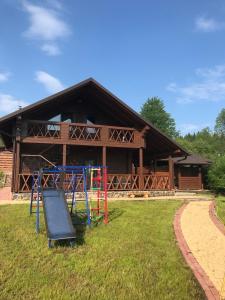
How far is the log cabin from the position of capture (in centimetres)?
1603

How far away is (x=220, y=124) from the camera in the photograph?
247 ft

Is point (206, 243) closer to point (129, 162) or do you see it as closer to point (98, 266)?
point (98, 266)

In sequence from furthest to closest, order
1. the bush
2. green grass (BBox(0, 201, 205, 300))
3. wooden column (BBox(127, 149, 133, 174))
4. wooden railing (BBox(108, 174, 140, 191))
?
1. the bush
2. wooden column (BBox(127, 149, 133, 174))
3. wooden railing (BBox(108, 174, 140, 191))
4. green grass (BBox(0, 201, 205, 300))

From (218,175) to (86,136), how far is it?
10990 millimetres

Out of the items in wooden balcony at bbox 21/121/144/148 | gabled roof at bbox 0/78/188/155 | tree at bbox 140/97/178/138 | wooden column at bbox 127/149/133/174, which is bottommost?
wooden column at bbox 127/149/133/174

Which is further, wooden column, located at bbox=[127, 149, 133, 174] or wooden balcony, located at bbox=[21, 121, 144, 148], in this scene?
wooden column, located at bbox=[127, 149, 133, 174]

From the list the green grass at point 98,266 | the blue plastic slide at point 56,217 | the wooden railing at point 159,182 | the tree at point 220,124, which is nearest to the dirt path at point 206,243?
the green grass at point 98,266

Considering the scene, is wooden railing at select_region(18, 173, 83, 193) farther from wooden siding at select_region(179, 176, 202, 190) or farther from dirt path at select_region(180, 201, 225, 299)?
wooden siding at select_region(179, 176, 202, 190)

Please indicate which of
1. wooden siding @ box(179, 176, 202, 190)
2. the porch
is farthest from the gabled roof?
wooden siding @ box(179, 176, 202, 190)

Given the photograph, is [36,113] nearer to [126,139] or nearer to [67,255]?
[126,139]

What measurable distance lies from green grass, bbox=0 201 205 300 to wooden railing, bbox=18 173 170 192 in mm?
7298

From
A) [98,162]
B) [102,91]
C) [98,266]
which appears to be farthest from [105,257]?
[98,162]

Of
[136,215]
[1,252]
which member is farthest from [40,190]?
[136,215]

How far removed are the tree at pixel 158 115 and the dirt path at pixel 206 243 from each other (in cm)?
4908
